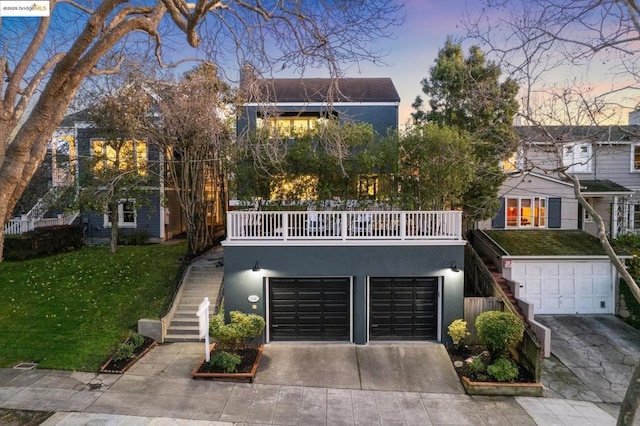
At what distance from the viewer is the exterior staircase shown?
1042cm

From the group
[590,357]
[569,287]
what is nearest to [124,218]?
[590,357]

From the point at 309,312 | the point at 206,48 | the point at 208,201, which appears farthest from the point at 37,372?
the point at 208,201

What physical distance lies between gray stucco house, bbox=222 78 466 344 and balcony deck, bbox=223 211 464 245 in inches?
1.1

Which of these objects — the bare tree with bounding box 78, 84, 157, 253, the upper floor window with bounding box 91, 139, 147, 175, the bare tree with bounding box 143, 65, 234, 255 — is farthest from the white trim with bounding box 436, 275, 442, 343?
the upper floor window with bounding box 91, 139, 147, 175

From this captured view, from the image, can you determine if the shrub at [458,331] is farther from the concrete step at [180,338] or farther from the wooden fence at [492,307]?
the concrete step at [180,338]

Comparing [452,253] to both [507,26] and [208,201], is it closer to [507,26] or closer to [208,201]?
[507,26]

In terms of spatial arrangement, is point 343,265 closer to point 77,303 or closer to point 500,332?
point 500,332

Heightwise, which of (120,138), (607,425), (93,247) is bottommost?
(607,425)

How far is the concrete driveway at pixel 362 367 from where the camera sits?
8383 millimetres

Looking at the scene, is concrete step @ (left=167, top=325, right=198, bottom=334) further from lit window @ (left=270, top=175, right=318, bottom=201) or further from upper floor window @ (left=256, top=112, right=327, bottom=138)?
upper floor window @ (left=256, top=112, right=327, bottom=138)

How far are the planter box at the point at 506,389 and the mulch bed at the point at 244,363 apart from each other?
506 centimetres

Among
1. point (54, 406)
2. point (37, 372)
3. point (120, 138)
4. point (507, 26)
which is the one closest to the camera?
point (507, 26)

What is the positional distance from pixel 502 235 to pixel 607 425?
28.1ft

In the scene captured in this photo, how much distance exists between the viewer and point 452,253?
10414 mm
